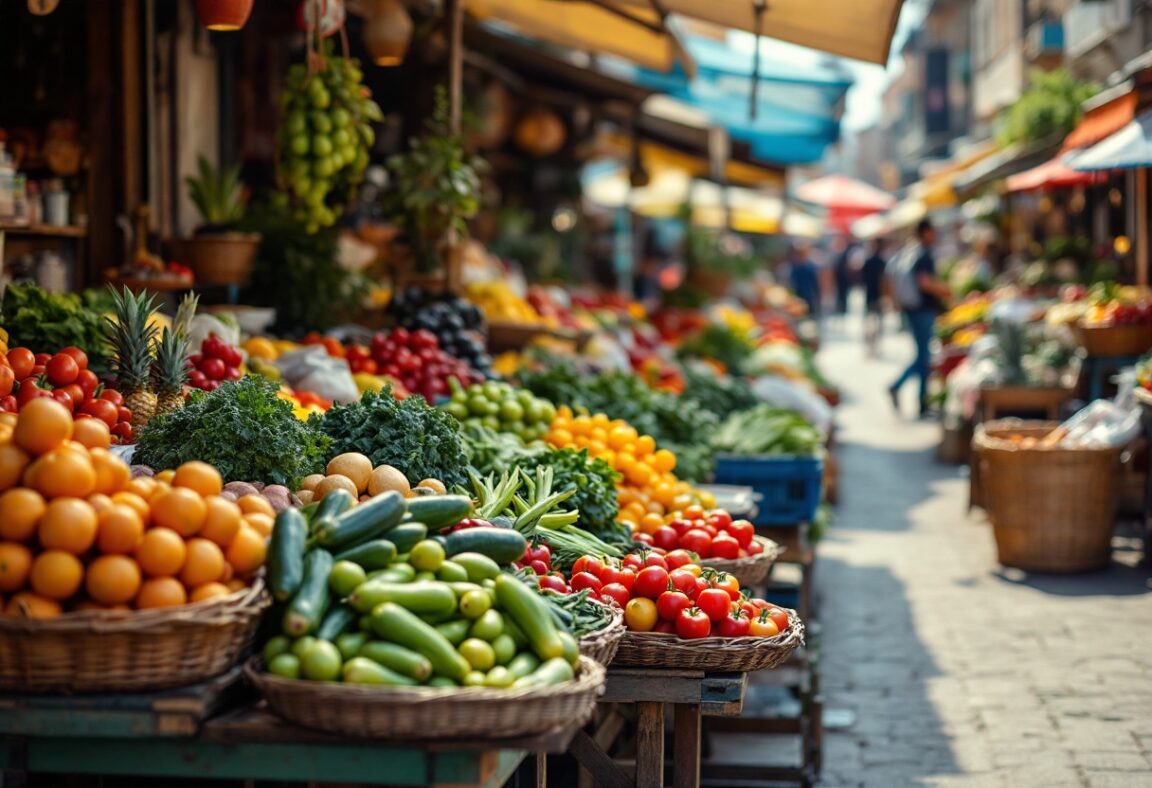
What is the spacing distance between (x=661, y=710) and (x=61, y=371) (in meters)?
2.30

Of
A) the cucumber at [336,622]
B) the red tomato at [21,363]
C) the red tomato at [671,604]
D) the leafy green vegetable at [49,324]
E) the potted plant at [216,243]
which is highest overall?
the potted plant at [216,243]

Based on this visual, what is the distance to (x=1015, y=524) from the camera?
8.64m

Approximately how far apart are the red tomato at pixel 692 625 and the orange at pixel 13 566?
1791 millimetres

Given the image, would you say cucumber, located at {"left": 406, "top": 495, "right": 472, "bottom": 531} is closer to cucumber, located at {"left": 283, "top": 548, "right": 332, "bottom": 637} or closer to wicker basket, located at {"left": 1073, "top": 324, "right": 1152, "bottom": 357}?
cucumber, located at {"left": 283, "top": 548, "right": 332, "bottom": 637}

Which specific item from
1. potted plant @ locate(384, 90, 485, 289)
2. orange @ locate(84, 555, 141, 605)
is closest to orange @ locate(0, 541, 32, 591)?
orange @ locate(84, 555, 141, 605)

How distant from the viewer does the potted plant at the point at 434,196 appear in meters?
7.83

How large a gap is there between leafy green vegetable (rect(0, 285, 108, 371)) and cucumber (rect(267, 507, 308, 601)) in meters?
2.22

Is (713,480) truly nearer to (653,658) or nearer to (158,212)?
(653,658)

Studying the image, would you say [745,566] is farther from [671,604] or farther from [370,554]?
[370,554]

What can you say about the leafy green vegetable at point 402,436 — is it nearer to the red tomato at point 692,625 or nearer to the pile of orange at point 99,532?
the red tomato at point 692,625

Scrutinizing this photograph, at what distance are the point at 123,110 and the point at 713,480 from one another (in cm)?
396

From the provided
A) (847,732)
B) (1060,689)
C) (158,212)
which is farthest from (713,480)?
(158,212)

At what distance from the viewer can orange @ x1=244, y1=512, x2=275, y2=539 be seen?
3238 millimetres

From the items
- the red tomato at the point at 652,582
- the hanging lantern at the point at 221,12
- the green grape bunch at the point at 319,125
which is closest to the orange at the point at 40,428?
the red tomato at the point at 652,582
